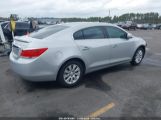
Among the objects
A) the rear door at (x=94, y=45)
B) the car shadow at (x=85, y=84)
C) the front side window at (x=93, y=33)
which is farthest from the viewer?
the front side window at (x=93, y=33)

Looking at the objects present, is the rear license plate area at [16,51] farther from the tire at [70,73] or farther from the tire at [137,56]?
the tire at [137,56]

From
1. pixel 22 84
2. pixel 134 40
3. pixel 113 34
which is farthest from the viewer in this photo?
pixel 134 40

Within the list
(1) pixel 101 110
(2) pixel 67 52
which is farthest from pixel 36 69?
(1) pixel 101 110

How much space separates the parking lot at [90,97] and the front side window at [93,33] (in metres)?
1.20

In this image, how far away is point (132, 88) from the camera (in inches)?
194

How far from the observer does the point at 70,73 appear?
4.90m

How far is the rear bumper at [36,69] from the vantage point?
437cm

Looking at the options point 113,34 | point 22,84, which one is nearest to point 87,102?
point 22,84

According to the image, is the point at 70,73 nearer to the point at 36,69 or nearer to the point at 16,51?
the point at 36,69

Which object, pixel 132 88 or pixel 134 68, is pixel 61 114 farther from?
pixel 134 68

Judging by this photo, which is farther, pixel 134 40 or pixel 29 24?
pixel 29 24

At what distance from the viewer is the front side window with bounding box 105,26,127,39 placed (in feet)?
19.2

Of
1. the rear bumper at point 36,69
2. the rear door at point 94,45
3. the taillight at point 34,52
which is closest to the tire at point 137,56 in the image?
the rear door at point 94,45

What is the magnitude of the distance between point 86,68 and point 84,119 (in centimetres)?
191
